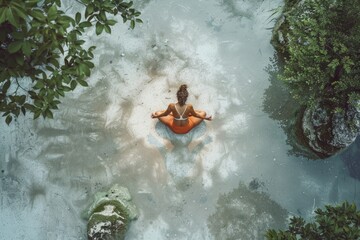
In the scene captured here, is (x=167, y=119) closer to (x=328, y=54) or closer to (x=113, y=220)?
(x=113, y=220)

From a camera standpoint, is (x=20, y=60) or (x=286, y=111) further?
(x=286, y=111)

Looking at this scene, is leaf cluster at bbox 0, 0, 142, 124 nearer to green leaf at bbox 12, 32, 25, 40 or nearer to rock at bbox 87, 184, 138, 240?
green leaf at bbox 12, 32, 25, 40

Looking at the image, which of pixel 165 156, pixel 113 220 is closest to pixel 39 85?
pixel 113 220

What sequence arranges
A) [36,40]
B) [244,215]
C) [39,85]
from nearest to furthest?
[36,40]
[39,85]
[244,215]

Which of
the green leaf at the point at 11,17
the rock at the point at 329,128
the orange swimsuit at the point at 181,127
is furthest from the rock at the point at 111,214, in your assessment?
the green leaf at the point at 11,17

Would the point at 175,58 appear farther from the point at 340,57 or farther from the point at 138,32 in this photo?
the point at 340,57

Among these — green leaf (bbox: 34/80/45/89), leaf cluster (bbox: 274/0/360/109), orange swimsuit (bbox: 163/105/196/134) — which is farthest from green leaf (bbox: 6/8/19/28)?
leaf cluster (bbox: 274/0/360/109)
